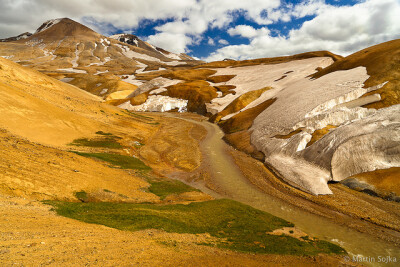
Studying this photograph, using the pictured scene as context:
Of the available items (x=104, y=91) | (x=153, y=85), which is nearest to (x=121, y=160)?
(x=153, y=85)

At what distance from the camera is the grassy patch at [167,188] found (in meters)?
27.5

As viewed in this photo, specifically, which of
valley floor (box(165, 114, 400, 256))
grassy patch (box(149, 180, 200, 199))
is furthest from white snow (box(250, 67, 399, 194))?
grassy patch (box(149, 180, 200, 199))

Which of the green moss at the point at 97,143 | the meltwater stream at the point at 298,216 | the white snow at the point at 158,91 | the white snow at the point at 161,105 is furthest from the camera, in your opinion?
the white snow at the point at 158,91

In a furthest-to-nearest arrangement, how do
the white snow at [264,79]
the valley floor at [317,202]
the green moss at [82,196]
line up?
the white snow at [264,79] < the valley floor at [317,202] < the green moss at [82,196]

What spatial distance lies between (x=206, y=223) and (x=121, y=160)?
20.8m

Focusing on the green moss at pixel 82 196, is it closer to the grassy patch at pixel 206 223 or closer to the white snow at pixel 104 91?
the grassy patch at pixel 206 223

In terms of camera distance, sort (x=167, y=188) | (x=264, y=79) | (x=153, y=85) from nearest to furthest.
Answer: (x=167, y=188)
(x=264, y=79)
(x=153, y=85)

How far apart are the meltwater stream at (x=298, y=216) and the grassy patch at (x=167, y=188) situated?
331 cm

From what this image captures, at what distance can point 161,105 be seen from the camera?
109188 mm

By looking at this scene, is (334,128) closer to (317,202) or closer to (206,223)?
(317,202)

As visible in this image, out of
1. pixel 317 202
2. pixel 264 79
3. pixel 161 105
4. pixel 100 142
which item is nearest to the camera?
pixel 317 202

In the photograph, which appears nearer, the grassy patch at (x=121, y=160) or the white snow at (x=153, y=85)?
the grassy patch at (x=121, y=160)

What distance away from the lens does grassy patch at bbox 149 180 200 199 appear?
27516 mm

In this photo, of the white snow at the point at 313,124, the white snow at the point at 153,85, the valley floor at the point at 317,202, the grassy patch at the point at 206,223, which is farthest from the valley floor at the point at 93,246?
the white snow at the point at 153,85
